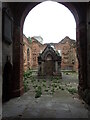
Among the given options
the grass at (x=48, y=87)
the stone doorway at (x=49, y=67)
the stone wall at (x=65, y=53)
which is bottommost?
the grass at (x=48, y=87)

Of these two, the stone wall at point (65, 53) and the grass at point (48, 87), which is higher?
the stone wall at point (65, 53)

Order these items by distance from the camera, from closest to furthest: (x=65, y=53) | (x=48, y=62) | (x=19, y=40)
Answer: (x=19, y=40), (x=48, y=62), (x=65, y=53)

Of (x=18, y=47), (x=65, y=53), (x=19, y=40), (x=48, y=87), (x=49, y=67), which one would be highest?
(x=65, y=53)

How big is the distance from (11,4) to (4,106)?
4963mm

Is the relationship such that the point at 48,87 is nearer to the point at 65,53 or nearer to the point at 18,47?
the point at 18,47

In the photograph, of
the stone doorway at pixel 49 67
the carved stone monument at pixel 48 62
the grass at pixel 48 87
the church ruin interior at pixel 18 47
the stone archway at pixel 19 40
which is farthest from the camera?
the stone doorway at pixel 49 67

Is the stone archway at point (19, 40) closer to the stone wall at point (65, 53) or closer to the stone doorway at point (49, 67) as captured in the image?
the stone doorway at point (49, 67)

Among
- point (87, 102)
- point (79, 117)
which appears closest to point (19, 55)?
point (87, 102)


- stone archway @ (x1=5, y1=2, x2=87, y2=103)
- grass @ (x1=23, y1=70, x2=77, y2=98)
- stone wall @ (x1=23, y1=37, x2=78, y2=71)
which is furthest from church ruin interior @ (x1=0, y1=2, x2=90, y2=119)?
stone wall @ (x1=23, y1=37, x2=78, y2=71)

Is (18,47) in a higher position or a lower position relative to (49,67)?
higher

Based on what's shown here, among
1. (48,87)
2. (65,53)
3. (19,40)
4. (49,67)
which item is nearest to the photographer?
Answer: (19,40)

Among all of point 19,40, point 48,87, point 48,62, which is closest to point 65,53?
point 48,62

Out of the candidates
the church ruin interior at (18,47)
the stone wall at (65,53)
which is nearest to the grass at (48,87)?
the church ruin interior at (18,47)

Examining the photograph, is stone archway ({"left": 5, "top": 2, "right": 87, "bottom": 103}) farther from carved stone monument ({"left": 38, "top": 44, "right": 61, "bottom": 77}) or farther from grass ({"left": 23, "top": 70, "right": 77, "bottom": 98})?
carved stone monument ({"left": 38, "top": 44, "right": 61, "bottom": 77})
